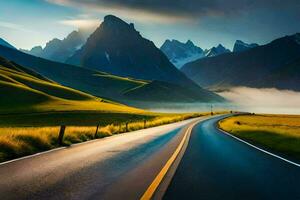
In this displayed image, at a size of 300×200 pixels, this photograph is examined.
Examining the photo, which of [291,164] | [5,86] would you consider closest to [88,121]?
[5,86]

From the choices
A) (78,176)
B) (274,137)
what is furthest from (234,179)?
(274,137)

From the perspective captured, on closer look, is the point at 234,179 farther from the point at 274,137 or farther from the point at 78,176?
the point at 274,137

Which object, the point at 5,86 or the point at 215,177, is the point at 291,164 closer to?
the point at 215,177

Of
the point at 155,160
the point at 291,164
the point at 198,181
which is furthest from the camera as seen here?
the point at 155,160

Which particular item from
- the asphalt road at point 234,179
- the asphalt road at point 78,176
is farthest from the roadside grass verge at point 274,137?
the asphalt road at point 78,176

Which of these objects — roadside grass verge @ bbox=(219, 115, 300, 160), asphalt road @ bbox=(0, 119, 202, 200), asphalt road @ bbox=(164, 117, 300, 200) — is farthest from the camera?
roadside grass verge @ bbox=(219, 115, 300, 160)

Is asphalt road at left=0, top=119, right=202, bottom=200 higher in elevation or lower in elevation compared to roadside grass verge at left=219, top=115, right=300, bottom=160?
lower

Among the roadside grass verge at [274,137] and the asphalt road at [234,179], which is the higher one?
the roadside grass verge at [274,137]

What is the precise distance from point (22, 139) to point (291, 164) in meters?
11.8

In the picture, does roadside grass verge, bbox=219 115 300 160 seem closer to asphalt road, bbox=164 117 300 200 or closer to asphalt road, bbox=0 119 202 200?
asphalt road, bbox=164 117 300 200

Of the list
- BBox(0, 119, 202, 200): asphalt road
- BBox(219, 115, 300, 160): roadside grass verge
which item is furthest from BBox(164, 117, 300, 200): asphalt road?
BBox(219, 115, 300, 160): roadside grass verge

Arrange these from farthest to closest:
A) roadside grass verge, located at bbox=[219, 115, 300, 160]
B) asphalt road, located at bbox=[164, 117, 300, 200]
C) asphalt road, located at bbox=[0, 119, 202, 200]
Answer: roadside grass verge, located at bbox=[219, 115, 300, 160], asphalt road, located at bbox=[164, 117, 300, 200], asphalt road, located at bbox=[0, 119, 202, 200]

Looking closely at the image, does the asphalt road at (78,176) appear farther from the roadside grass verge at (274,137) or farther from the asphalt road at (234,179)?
the roadside grass verge at (274,137)

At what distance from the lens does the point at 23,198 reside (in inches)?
323
